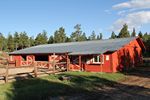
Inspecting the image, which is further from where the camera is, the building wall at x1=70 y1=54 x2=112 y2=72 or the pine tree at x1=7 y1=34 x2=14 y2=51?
the pine tree at x1=7 y1=34 x2=14 y2=51

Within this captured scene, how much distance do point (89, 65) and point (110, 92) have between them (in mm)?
15612

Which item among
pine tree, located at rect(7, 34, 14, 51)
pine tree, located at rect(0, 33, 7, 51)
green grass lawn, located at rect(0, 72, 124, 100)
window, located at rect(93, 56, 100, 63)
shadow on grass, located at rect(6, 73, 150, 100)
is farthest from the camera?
pine tree, located at rect(0, 33, 7, 51)

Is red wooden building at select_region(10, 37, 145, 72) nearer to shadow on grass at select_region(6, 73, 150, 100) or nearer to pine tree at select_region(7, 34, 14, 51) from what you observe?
shadow on grass at select_region(6, 73, 150, 100)

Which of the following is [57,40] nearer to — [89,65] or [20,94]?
[89,65]

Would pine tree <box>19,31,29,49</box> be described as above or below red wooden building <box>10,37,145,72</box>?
Answer: above

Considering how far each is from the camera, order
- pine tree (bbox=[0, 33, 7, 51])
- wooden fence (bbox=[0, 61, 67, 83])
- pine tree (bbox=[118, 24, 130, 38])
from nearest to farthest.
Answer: wooden fence (bbox=[0, 61, 67, 83]) → pine tree (bbox=[118, 24, 130, 38]) → pine tree (bbox=[0, 33, 7, 51])

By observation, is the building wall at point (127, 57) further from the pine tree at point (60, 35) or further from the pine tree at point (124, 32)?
the pine tree at point (60, 35)

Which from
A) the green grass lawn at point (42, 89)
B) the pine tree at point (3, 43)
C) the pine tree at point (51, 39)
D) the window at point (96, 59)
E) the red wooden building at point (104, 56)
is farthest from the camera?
the pine tree at point (3, 43)

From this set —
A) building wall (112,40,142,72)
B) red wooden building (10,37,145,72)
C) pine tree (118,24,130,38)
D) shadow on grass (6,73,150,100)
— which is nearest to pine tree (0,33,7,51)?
pine tree (118,24,130,38)

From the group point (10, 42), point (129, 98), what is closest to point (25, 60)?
point (129, 98)

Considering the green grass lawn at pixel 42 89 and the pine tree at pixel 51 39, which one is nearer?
the green grass lawn at pixel 42 89

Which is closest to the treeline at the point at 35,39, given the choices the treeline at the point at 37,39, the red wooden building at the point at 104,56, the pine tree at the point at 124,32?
the treeline at the point at 37,39

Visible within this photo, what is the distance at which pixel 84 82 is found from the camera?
22078mm

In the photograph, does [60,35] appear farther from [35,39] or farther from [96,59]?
[96,59]
